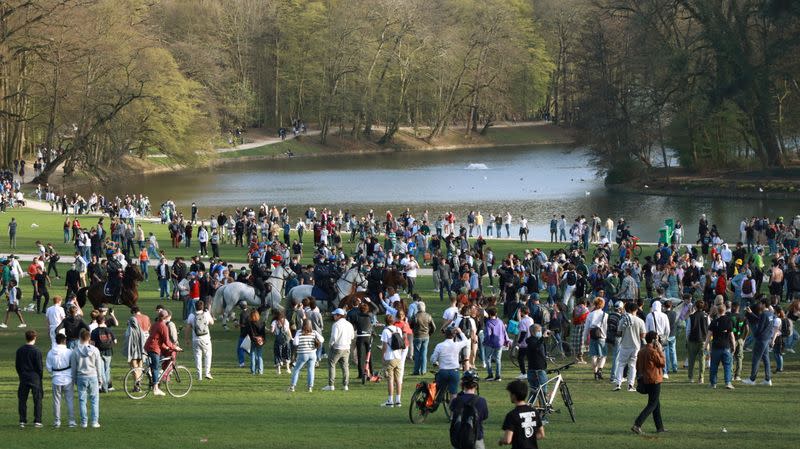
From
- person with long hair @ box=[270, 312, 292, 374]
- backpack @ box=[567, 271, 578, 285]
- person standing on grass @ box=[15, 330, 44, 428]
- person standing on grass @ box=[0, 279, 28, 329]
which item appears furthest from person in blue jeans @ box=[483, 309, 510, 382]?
person standing on grass @ box=[0, 279, 28, 329]

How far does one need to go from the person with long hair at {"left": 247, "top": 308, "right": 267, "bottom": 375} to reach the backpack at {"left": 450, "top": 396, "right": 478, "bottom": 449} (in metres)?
7.81

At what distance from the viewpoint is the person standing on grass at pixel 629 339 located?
1673 centimetres

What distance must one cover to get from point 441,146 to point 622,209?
168ft

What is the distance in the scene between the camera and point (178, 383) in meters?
17.5

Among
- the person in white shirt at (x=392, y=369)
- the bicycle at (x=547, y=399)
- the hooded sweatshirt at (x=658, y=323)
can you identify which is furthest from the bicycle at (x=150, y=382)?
the hooded sweatshirt at (x=658, y=323)

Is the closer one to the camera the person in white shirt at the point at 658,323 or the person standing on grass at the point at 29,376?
the person standing on grass at the point at 29,376

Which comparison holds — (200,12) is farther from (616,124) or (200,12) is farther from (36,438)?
(36,438)

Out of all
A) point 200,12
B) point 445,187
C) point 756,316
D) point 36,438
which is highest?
point 200,12

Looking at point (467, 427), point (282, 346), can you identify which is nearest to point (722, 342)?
point (467, 427)

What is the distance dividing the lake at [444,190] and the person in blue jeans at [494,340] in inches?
1217

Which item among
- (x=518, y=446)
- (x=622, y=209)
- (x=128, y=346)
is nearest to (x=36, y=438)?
(x=128, y=346)

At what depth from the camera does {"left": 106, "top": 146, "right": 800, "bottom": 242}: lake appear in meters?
59.2

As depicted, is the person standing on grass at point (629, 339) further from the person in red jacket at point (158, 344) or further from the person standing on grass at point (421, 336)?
the person in red jacket at point (158, 344)

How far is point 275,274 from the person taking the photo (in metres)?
25.5
